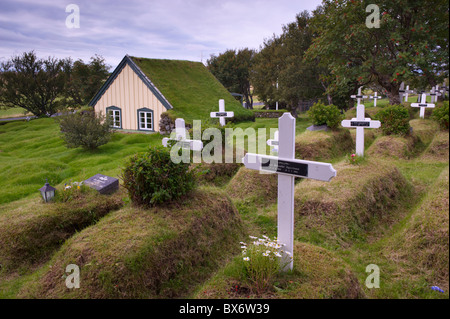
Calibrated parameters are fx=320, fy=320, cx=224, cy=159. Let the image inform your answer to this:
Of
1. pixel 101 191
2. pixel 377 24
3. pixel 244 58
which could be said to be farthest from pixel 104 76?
pixel 377 24

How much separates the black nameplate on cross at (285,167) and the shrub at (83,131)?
11127 millimetres

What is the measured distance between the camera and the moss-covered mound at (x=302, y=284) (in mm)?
3748

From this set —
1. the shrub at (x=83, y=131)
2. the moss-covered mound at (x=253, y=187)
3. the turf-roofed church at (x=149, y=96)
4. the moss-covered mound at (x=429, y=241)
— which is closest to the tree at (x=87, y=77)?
the turf-roofed church at (x=149, y=96)

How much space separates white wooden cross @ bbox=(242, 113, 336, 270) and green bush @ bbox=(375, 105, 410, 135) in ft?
26.0

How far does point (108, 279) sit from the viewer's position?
163 inches

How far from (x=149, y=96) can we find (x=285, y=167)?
51.8 ft

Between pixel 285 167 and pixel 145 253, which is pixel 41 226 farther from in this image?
pixel 285 167

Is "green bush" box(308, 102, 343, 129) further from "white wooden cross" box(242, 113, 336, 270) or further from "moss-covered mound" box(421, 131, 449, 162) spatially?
"white wooden cross" box(242, 113, 336, 270)

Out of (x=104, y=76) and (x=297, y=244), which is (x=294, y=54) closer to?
(x=104, y=76)

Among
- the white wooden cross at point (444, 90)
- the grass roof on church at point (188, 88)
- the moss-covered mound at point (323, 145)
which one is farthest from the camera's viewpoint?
the grass roof on church at point (188, 88)

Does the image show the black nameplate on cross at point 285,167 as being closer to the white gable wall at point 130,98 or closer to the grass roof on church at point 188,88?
the grass roof on church at point 188,88

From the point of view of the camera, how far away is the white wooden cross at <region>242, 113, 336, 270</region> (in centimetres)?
410

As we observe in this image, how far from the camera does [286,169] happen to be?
4230 mm
